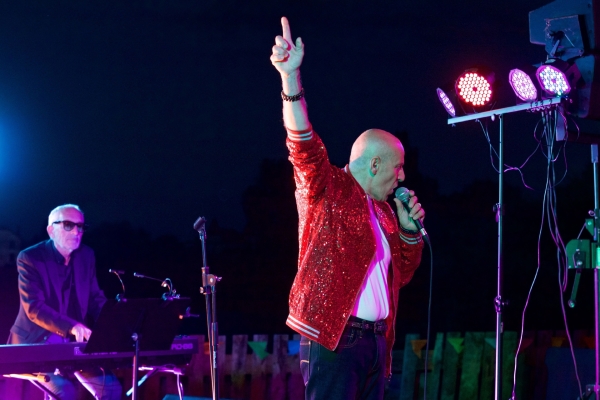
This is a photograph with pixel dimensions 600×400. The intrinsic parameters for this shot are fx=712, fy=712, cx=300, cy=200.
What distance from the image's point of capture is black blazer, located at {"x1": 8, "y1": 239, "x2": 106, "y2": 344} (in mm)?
4895

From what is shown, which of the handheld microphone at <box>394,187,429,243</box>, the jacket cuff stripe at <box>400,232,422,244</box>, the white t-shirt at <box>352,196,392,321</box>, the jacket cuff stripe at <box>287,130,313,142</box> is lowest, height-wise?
the white t-shirt at <box>352,196,392,321</box>

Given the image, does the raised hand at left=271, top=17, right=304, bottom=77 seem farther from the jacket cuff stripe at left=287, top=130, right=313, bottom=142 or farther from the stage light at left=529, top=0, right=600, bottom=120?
the stage light at left=529, top=0, right=600, bottom=120

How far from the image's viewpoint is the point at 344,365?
2695 millimetres

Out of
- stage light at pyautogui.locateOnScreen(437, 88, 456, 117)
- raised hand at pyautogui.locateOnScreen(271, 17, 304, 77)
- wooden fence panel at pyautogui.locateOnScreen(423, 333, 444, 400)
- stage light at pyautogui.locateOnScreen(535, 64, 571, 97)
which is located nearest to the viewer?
raised hand at pyautogui.locateOnScreen(271, 17, 304, 77)

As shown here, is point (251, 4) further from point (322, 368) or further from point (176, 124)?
point (322, 368)

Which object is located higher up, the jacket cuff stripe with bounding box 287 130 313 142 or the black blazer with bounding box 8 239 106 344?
the jacket cuff stripe with bounding box 287 130 313 142

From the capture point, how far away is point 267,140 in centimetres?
918

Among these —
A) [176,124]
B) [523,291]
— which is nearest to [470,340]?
[523,291]

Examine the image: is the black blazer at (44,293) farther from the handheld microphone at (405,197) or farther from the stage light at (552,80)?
the stage light at (552,80)

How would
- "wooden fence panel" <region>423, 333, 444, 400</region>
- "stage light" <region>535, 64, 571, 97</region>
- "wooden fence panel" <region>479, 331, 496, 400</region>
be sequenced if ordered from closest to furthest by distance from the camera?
1. "stage light" <region>535, 64, 571, 97</region>
2. "wooden fence panel" <region>423, 333, 444, 400</region>
3. "wooden fence panel" <region>479, 331, 496, 400</region>

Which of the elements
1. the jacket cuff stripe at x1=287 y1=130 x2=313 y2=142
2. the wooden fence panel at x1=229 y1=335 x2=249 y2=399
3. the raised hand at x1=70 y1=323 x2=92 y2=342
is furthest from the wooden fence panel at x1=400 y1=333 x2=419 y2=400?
the jacket cuff stripe at x1=287 y1=130 x2=313 y2=142

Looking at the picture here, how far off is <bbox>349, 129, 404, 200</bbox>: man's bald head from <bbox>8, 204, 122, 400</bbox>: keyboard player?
2669mm

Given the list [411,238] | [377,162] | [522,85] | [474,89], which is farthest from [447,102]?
[377,162]

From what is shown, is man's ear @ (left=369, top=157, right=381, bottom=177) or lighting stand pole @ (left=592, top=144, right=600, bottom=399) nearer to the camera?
man's ear @ (left=369, top=157, right=381, bottom=177)
